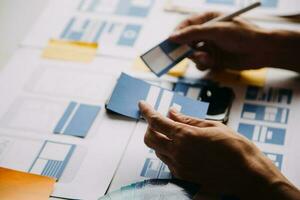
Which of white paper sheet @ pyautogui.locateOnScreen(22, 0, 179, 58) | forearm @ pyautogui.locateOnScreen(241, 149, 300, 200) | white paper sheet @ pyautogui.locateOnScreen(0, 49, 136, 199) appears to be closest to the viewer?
forearm @ pyautogui.locateOnScreen(241, 149, 300, 200)

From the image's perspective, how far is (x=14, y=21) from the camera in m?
1.18

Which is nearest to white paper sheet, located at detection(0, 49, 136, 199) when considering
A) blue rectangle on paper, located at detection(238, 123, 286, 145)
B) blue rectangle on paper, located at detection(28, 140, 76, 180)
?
blue rectangle on paper, located at detection(28, 140, 76, 180)

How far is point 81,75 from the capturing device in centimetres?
101

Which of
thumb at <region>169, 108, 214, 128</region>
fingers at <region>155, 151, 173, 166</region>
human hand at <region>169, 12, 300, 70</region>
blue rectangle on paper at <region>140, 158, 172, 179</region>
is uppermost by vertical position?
human hand at <region>169, 12, 300, 70</region>

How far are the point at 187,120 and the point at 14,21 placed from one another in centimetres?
62

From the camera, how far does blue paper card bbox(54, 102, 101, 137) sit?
883 millimetres

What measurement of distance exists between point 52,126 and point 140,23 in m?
0.39

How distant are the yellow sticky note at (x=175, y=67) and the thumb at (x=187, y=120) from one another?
0.20m

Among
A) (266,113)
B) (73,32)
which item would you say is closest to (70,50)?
(73,32)

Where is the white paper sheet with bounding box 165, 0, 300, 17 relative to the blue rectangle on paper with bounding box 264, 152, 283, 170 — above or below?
above

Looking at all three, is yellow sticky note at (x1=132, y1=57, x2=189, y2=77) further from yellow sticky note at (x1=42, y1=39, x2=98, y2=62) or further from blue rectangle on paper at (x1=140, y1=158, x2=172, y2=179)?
blue rectangle on paper at (x1=140, y1=158, x2=172, y2=179)

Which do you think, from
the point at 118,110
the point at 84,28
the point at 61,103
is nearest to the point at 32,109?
the point at 61,103

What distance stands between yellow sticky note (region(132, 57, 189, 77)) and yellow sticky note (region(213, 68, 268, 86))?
0.24ft

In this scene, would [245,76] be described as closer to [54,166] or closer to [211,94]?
[211,94]
